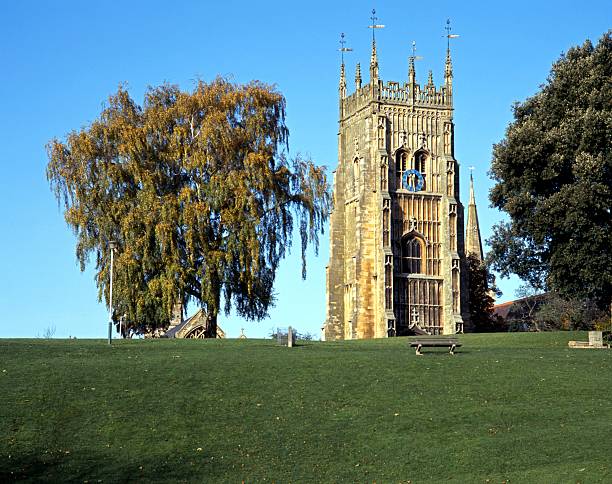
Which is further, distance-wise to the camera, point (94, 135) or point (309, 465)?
point (94, 135)

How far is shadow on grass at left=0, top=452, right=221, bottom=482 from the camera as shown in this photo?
81.6ft

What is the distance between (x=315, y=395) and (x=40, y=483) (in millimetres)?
9422

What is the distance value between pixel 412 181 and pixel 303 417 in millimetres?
61703

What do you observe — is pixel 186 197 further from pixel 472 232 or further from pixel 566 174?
pixel 472 232

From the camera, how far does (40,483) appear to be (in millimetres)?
24422

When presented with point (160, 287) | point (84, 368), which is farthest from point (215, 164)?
point (84, 368)

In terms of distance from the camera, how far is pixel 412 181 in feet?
294

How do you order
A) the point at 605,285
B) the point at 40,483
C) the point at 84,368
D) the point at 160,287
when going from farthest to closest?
the point at 160,287 → the point at 605,285 → the point at 84,368 → the point at 40,483

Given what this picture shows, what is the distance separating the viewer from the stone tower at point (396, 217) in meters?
86.8

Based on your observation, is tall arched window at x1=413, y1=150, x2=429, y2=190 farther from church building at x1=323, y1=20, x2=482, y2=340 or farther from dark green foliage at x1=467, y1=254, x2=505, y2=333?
dark green foliage at x1=467, y1=254, x2=505, y2=333

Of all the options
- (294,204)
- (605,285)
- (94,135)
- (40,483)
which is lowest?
(40,483)

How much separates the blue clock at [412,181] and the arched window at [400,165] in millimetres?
325

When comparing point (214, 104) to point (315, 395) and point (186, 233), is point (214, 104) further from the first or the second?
point (315, 395)

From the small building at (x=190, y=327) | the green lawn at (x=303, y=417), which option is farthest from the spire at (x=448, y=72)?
the green lawn at (x=303, y=417)
